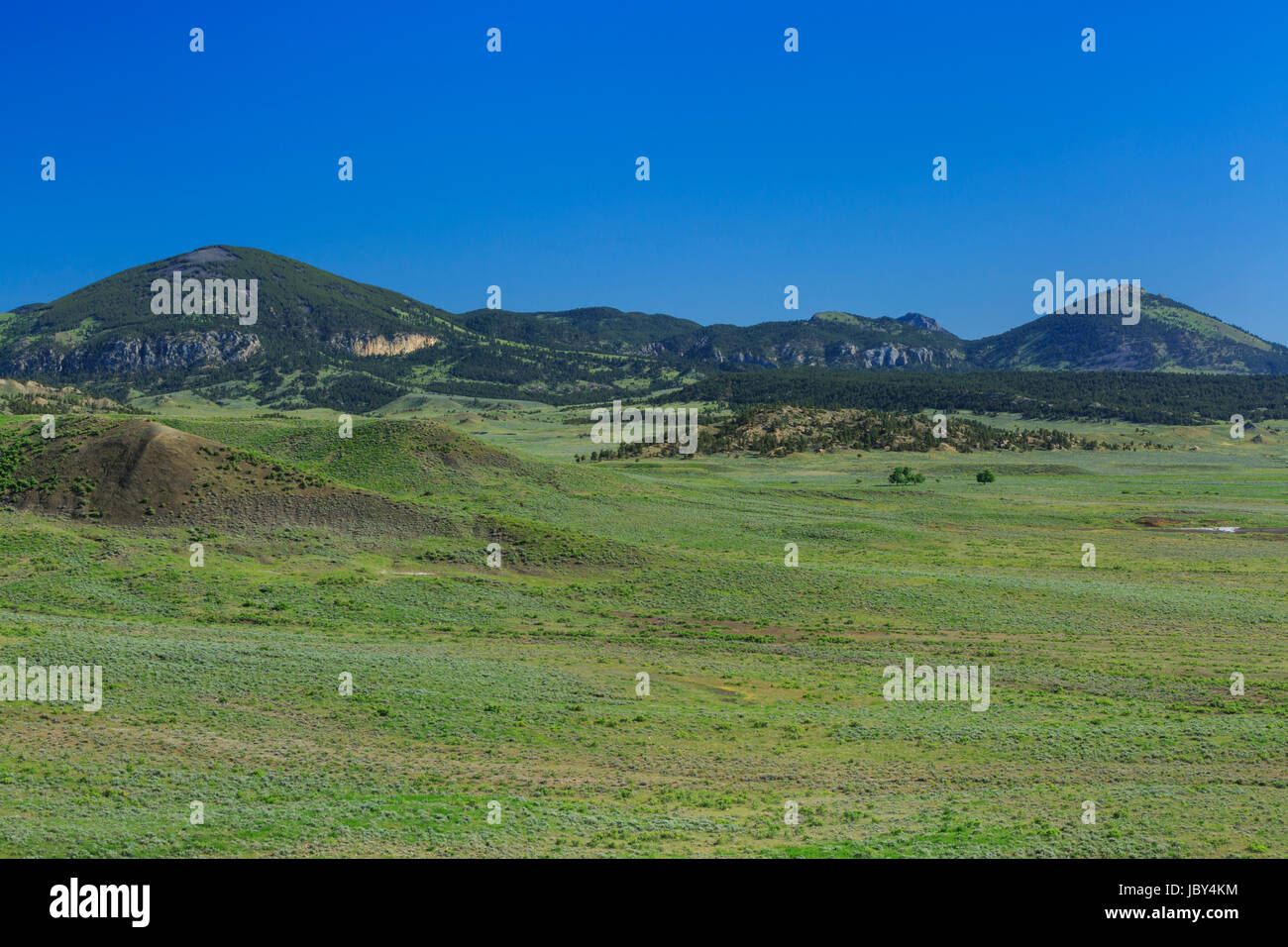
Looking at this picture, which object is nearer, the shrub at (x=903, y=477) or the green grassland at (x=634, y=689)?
the green grassland at (x=634, y=689)

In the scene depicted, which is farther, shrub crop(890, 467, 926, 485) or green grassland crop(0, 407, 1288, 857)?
shrub crop(890, 467, 926, 485)

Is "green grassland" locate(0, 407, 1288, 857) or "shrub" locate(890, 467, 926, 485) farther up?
"shrub" locate(890, 467, 926, 485)

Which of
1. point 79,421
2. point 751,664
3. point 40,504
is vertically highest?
point 79,421

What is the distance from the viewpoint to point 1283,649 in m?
38.7

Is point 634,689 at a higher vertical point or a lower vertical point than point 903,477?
lower

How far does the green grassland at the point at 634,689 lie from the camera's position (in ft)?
65.9

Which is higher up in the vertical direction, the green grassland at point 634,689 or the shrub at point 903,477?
the shrub at point 903,477

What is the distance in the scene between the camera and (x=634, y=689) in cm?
3284

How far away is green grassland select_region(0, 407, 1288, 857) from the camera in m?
20.1

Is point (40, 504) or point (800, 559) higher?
point (40, 504)

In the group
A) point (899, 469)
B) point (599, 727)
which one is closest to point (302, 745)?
point (599, 727)
